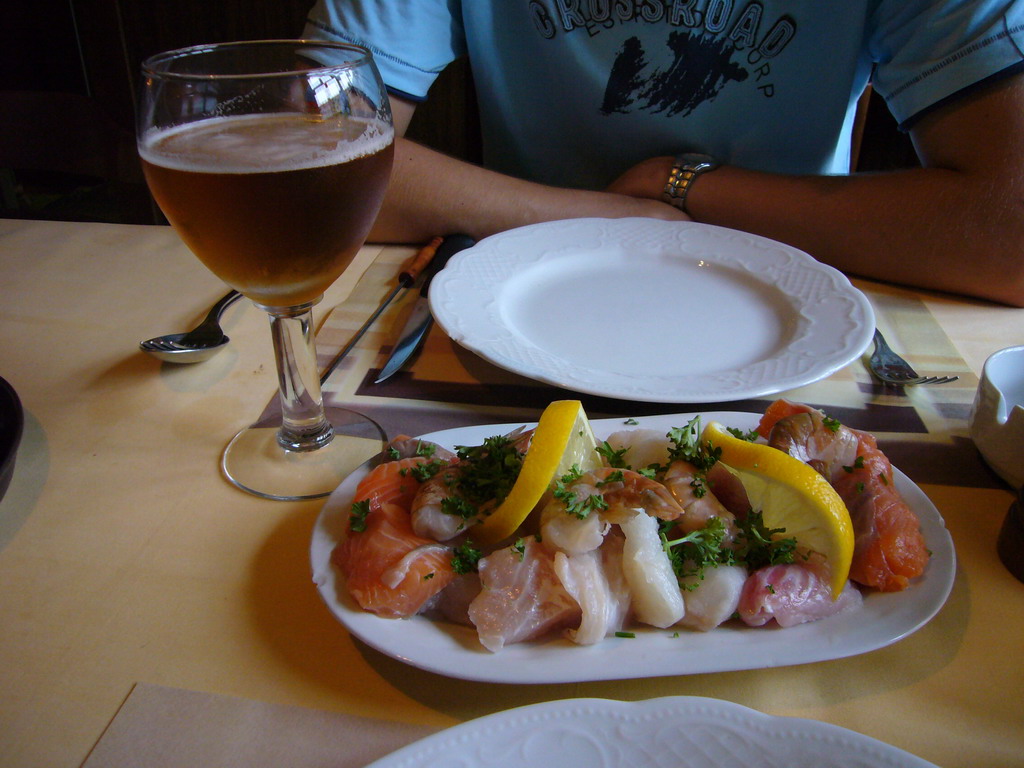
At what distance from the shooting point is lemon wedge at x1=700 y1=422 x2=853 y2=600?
0.58m

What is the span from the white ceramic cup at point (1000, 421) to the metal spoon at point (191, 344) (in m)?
0.93

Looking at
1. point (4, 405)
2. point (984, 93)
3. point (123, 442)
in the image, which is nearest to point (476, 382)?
Answer: point (123, 442)

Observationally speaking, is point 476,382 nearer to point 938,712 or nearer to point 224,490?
point 224,490

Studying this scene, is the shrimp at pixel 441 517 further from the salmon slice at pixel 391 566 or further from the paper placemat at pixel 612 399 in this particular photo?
the paper placemat at pixel 612 399

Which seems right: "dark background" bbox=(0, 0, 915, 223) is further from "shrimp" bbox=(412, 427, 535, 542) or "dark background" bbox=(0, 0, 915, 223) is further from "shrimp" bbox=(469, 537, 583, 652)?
"shrimp" bbox=(469, 537, 583, 652)

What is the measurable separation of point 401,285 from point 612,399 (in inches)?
17.7

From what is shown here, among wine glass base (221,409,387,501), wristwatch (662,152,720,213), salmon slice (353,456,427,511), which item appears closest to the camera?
salmon slice (353,456,427,511)

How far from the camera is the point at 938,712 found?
542mm

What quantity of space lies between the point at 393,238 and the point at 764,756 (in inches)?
44.0

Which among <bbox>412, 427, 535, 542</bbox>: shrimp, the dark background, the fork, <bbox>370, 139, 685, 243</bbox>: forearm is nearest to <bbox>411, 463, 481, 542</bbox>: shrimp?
<bbox>412, 427, 535, 542</bbox>: shrimp

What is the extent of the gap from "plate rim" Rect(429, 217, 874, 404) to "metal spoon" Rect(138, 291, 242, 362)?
0.30 metres

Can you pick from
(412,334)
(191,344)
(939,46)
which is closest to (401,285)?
(412,334)

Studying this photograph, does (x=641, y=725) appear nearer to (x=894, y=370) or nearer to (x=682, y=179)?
(x=894, y=370)

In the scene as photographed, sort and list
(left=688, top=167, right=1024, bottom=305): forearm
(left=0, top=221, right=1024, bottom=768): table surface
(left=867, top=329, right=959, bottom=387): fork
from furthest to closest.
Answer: (left=688, top=167, right=1024, bottom=305): forearm < (left=867, top=329, right=959, bottom=387): fork < (left=0, top=221, right=1024, bottom=768): table surface
